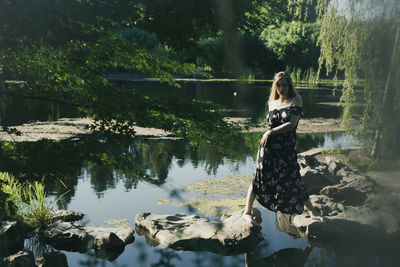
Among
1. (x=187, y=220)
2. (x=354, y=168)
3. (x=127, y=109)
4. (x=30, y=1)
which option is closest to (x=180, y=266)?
(x=187, y=220)

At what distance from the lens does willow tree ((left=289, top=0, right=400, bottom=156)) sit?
340 inches

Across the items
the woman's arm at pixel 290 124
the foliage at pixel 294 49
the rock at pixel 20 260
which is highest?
the foliage at pixel 294 49

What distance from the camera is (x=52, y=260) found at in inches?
188

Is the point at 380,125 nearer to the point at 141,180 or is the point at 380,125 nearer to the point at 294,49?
the point at 141,180

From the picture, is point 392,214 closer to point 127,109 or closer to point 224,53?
point 224,53

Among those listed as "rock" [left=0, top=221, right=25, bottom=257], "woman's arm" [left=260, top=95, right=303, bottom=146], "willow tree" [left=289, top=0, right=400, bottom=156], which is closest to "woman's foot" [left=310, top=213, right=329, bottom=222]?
"woman's arm" [left=260, top=95, right=303, bottom=146]

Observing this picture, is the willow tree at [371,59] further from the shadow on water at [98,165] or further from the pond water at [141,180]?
the shadow on water at [98,165]

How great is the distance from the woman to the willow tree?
14.8 feet

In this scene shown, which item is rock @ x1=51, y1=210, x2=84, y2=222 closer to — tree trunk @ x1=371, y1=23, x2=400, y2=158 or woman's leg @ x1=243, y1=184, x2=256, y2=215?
woman's leg @ x1=243, y1=184, x2=256, y2=215

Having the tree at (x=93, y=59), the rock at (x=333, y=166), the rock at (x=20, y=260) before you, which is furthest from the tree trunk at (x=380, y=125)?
the rock at (x=20, y=260)

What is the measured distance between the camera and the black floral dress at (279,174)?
487 centimetres

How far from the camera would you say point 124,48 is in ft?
14.7

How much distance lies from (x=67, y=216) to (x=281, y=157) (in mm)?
3199

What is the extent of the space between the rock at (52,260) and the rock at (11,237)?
48 cm
